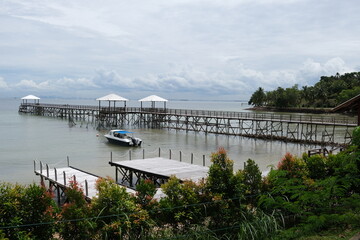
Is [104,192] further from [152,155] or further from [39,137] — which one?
[39,137]

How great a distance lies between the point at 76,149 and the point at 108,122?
1029 inches

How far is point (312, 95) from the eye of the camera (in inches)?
4163

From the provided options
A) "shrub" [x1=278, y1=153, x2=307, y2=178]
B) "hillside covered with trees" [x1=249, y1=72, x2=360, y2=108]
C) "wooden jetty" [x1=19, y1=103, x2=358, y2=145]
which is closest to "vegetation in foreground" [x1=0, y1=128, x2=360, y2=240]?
"shrub" [x1=278, y1=153, x2=307, y2=178]

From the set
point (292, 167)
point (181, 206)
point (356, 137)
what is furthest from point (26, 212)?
point (356, 137)

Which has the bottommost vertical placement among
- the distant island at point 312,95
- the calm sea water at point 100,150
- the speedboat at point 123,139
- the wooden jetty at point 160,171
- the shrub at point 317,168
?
the calm sea water at point 100,150

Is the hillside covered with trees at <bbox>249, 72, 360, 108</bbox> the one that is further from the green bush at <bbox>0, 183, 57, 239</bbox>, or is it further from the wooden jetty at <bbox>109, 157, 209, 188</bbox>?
the green bush at <bbox>0, 183, 57, 239</bbox>

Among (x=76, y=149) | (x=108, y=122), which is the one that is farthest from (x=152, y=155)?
(x=108, y=122)

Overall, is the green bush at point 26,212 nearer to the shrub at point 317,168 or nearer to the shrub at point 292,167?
the shrub at point 292,167

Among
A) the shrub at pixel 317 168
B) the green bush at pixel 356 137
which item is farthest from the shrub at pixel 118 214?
the shrub at pixel 317 168

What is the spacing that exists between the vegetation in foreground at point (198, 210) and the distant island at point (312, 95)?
8810 cm

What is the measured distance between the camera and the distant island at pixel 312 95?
99.6 meters

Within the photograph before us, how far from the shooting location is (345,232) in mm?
7953

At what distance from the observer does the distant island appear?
3922 inches

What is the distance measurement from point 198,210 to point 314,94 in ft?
344
